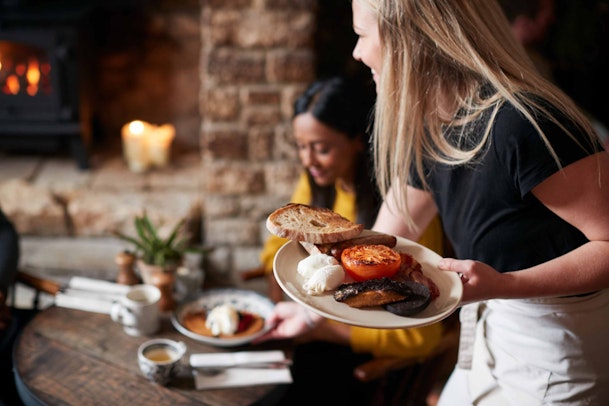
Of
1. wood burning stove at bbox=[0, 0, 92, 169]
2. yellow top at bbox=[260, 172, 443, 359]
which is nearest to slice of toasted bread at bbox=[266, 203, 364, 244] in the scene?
yellow top at bbox=[260, 172, 443, 359]

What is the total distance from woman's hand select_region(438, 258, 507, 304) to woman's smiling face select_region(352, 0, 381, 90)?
38 cm

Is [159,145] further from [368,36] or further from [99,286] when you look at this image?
[368,36]

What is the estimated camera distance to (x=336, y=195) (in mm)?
2174

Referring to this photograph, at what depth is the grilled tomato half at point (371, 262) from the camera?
3.63 ft

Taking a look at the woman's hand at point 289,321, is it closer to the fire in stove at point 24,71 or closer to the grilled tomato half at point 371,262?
the grilled tomato half at point 371,262

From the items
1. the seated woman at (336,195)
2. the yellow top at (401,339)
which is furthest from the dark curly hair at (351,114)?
the yellow top at (401,339)

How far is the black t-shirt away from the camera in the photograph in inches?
43.0

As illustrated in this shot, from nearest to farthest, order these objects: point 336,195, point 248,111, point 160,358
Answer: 1. point 160,358
2. point 336,195
3. point 248,111

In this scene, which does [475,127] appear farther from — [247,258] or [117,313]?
[247,258]

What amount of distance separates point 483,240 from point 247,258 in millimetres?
1856

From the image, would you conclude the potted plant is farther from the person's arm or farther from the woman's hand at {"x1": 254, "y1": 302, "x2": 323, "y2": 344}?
the person's arm

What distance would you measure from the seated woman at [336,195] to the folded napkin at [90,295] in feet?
1.70

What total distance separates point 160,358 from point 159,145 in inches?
73.4

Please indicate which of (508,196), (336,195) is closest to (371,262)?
(508,196)
